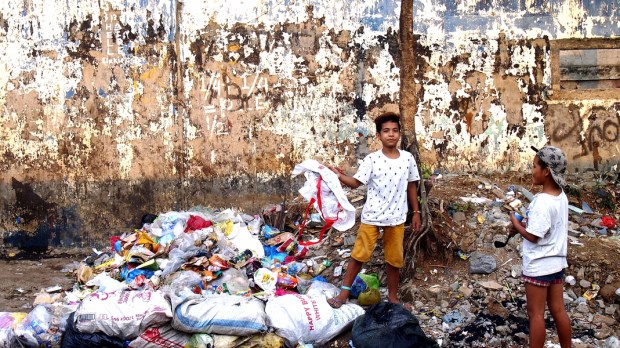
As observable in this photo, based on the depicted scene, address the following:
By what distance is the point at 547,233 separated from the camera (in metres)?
3.85

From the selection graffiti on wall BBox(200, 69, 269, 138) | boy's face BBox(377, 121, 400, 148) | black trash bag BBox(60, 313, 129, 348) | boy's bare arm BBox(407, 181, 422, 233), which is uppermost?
graffiti on wall BBox(200, 69, 269, 138)

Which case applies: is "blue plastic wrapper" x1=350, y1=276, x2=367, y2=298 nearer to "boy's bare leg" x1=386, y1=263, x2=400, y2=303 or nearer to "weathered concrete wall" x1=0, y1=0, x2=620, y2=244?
"boy's bare leg" x1=386, y1=263, x2=400, y2=303

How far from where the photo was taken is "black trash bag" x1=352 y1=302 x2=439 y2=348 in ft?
13.9

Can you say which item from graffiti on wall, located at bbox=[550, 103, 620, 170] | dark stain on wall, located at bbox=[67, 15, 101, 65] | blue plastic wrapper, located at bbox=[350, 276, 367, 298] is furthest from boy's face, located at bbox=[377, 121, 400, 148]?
dark stain on wall, located at bbox=[67, 15, 101, 65]

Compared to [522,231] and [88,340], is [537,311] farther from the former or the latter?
[88,340]

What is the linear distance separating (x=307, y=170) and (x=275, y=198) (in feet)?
8.60

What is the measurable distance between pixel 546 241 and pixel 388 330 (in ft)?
3.88

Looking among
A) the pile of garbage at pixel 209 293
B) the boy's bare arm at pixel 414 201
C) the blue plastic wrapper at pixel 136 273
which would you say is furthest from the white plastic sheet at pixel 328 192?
the blue plastic wrapper at pixel 136 273

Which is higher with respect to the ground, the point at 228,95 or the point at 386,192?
the point at 228,95

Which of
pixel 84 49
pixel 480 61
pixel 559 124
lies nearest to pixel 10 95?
pixel 84 49

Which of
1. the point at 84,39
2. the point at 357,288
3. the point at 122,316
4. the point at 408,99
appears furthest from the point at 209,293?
the point at 84,39

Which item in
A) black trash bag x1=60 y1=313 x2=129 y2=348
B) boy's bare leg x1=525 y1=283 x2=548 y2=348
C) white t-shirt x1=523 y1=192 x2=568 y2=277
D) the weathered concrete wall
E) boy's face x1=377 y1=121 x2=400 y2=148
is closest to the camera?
white t-shirt x1=523 y1=192 x2=568 y2=277

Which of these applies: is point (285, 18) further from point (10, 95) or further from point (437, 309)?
point (437, 309)

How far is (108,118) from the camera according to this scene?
7.57 meters
